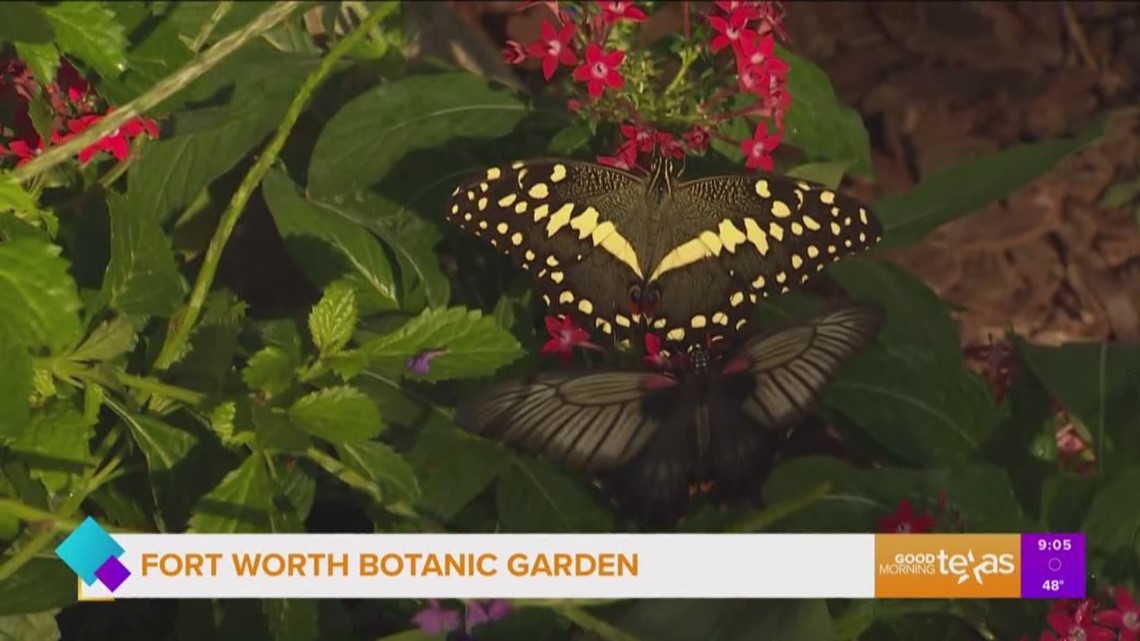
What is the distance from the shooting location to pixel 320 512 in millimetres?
1323

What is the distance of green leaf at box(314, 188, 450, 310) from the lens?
122 centimetres

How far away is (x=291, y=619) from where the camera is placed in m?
1.02

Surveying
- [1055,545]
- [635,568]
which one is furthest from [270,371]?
[1055,545]

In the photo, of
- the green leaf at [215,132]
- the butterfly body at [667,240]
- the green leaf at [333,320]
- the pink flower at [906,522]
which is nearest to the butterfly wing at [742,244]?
the butterfly body at [667,240]

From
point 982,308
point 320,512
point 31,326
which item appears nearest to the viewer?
point 31,326

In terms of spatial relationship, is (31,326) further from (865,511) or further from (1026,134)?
(1026,134)

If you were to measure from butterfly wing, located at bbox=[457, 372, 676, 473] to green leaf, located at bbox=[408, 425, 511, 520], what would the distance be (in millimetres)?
44

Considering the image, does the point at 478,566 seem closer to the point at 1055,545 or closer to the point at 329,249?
the point at 329,249

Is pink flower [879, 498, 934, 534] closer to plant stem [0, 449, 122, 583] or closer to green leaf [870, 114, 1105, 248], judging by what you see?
green leaf [870, 114, 1105, 248]

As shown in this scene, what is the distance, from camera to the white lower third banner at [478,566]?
3.33ft

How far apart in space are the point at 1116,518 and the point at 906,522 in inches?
7.3

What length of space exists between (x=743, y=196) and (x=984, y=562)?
0.41 m

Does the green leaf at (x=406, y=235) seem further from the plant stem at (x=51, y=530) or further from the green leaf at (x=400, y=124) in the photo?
the plant stem at (x=51, y=530)

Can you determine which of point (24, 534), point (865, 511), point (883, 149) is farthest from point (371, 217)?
point (883, 149)
